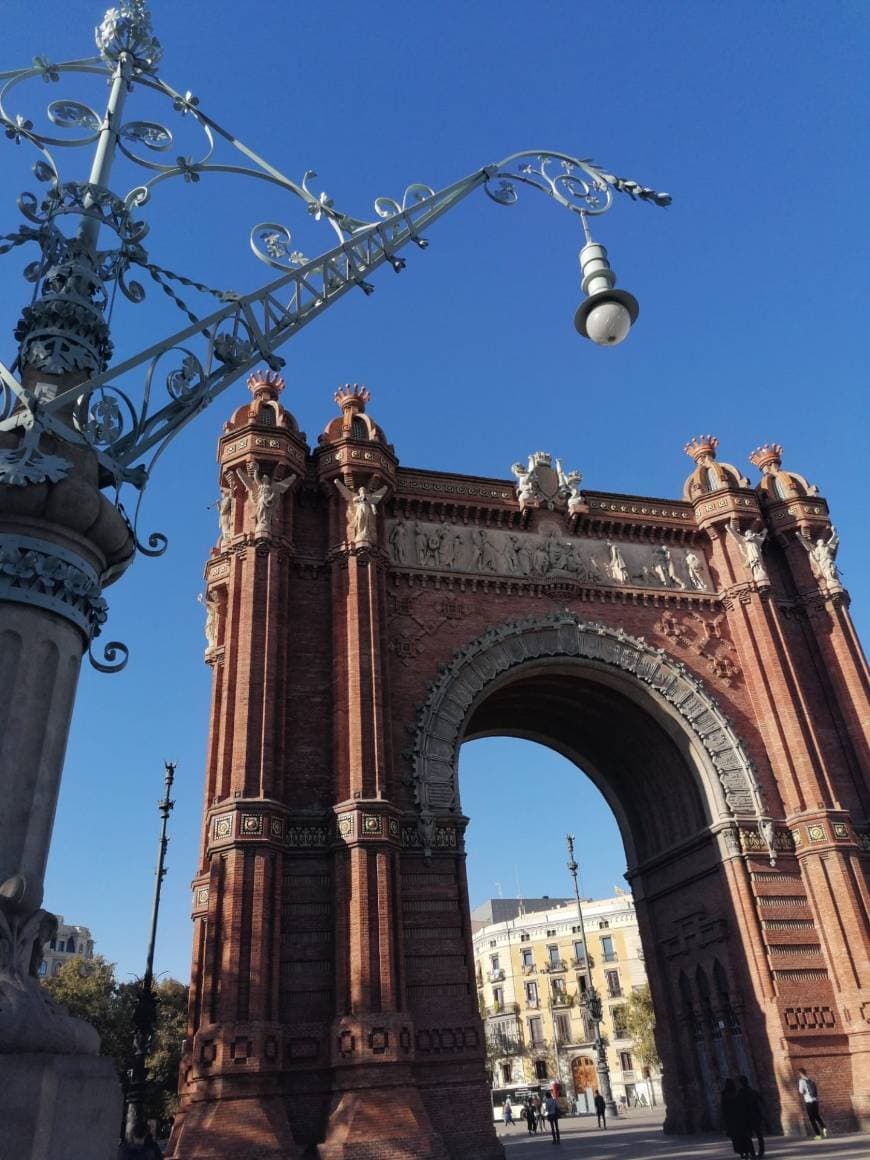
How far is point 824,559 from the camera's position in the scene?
23.5 meters

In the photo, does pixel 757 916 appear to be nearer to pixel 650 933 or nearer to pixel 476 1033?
pixel 650 933

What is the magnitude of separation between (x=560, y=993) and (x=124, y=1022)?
133 ft

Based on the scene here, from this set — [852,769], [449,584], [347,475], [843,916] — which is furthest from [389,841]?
[852,769]

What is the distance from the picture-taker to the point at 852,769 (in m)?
21.5

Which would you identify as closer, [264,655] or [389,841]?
[389,841]

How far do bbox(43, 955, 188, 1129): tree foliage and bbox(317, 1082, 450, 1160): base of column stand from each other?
2294 centimetres

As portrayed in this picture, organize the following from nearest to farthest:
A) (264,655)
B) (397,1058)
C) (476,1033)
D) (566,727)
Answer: (397,1058), (476,1033), (264,655), (566,727)

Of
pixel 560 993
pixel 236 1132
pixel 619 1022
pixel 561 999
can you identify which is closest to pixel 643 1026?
pixel 619 1022

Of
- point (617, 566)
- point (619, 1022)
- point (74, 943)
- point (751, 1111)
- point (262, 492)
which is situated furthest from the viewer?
point (74, 943)

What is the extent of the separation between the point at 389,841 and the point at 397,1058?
3570 millimetres

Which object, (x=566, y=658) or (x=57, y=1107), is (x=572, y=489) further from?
(x=57, y=1107)

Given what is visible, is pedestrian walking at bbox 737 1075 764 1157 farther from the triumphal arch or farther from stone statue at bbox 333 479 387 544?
stone statue at bbox 333 479 387 544

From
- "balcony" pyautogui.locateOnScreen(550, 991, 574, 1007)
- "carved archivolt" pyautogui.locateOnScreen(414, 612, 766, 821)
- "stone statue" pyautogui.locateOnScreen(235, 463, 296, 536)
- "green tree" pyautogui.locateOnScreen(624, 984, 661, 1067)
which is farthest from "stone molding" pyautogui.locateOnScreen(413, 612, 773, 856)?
"balcony" pyautogui.locateOnScreen(550, 991, 574, 1007)

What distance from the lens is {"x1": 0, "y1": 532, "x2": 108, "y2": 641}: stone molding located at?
5.63 m
